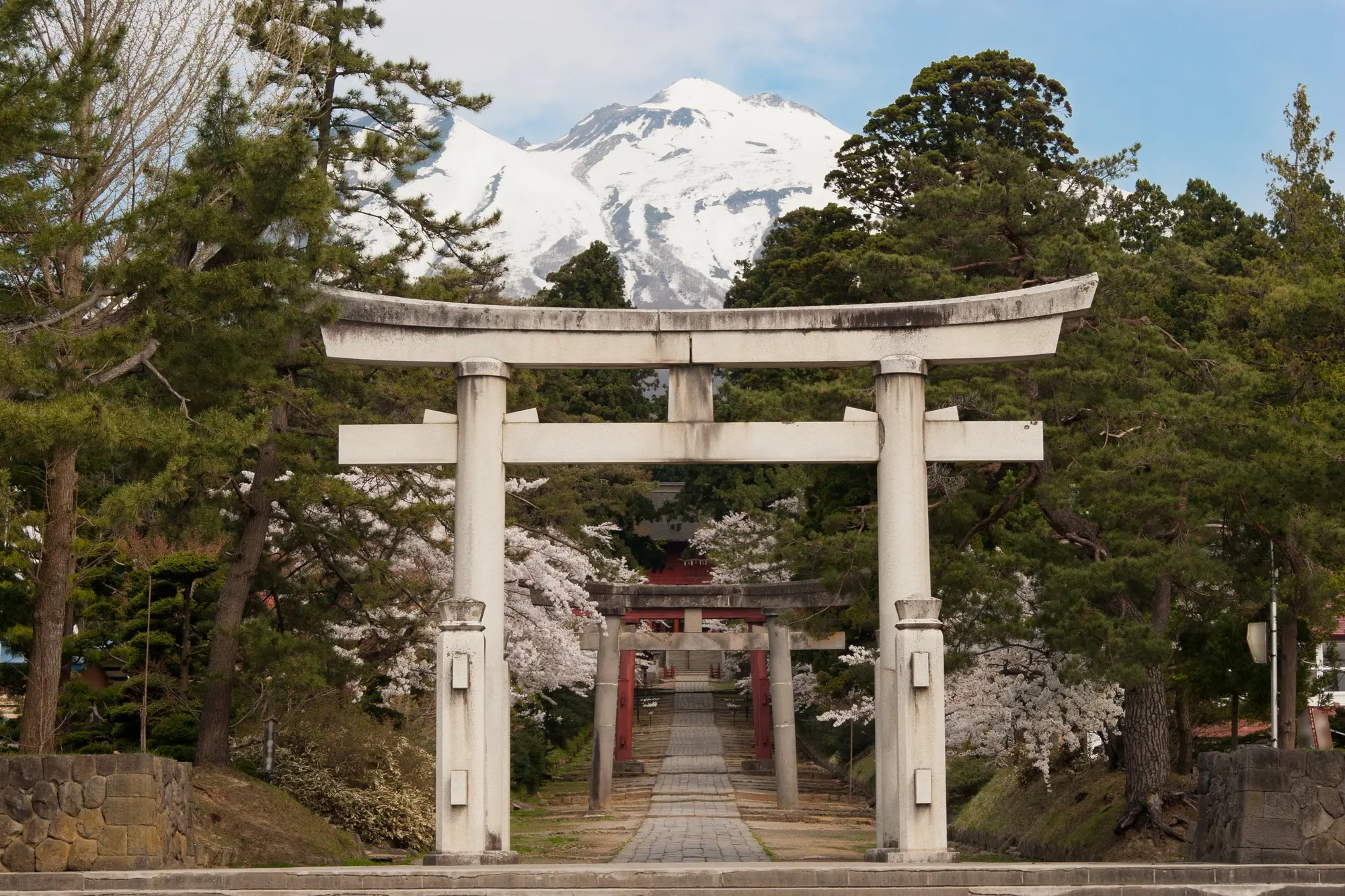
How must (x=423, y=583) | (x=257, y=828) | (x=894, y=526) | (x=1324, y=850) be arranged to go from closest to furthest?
(x=1324, y=850) < (x=894, y=526) < (x=257, y=828) < (x=423, y=583)

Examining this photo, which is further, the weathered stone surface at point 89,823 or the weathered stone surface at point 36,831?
the weathered stone surface at point 89,823

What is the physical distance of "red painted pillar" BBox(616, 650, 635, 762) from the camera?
3262 cm

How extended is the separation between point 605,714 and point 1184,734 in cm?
1152

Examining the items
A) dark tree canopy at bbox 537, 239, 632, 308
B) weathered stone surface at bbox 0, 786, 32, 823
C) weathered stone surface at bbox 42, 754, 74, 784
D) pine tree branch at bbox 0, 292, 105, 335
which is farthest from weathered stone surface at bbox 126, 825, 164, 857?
dark tree canopy at bbox 537, 239, 632, 308

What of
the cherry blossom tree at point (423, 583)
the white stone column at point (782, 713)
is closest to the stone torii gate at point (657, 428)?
the cherry blossom tree at point (423, 583)

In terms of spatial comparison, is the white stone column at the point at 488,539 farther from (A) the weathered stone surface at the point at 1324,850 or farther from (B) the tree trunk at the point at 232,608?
(A) the weathered stone surface at the point at 1324,850

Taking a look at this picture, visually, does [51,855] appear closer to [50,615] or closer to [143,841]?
[143,841]

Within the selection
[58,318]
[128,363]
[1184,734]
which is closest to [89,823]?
[128,363]

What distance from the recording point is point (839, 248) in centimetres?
3731

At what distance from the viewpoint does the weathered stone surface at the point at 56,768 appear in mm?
12586

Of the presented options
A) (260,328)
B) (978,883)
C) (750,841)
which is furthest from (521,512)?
(978,883)

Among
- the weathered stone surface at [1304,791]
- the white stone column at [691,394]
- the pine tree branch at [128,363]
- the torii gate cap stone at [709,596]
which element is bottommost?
the weathered stone surface at [1304,791]

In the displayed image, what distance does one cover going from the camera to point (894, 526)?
13219 millimetres

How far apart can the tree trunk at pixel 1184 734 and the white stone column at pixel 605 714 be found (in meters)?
11.1
